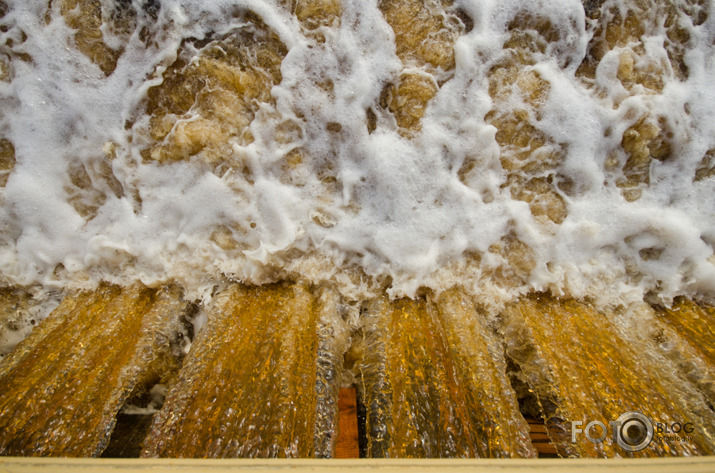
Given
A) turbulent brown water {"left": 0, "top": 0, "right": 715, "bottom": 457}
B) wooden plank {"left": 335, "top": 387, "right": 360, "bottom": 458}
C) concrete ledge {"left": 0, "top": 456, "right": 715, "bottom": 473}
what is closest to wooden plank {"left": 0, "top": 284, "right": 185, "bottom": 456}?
turbulent brown water {"left": 0, "top": 0, "right": 715, "bottom": 457}

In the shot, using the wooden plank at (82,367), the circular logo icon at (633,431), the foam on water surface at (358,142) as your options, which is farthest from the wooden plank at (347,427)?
the circular logo icon at (633,431)

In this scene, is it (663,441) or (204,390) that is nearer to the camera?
(663,441)

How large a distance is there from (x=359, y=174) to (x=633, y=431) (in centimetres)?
208

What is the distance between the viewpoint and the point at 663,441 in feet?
5.90

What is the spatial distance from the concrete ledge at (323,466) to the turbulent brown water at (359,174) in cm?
82

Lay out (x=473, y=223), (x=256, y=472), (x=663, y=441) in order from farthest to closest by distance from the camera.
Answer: (x=473, y=223) → (x=663, y=441) → (x=256, y=472)

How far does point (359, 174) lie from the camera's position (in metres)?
2.64

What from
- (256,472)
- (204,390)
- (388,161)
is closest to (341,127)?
(388,161)

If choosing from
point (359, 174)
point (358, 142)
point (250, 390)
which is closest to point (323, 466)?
point (250, 390)

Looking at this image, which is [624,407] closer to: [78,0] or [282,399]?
[282,399]

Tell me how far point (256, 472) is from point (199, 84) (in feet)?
7.85

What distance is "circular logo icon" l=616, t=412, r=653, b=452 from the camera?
1799 mm

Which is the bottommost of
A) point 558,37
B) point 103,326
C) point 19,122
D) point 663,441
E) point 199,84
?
point 663,441

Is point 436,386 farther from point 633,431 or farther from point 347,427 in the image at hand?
point 633,431
